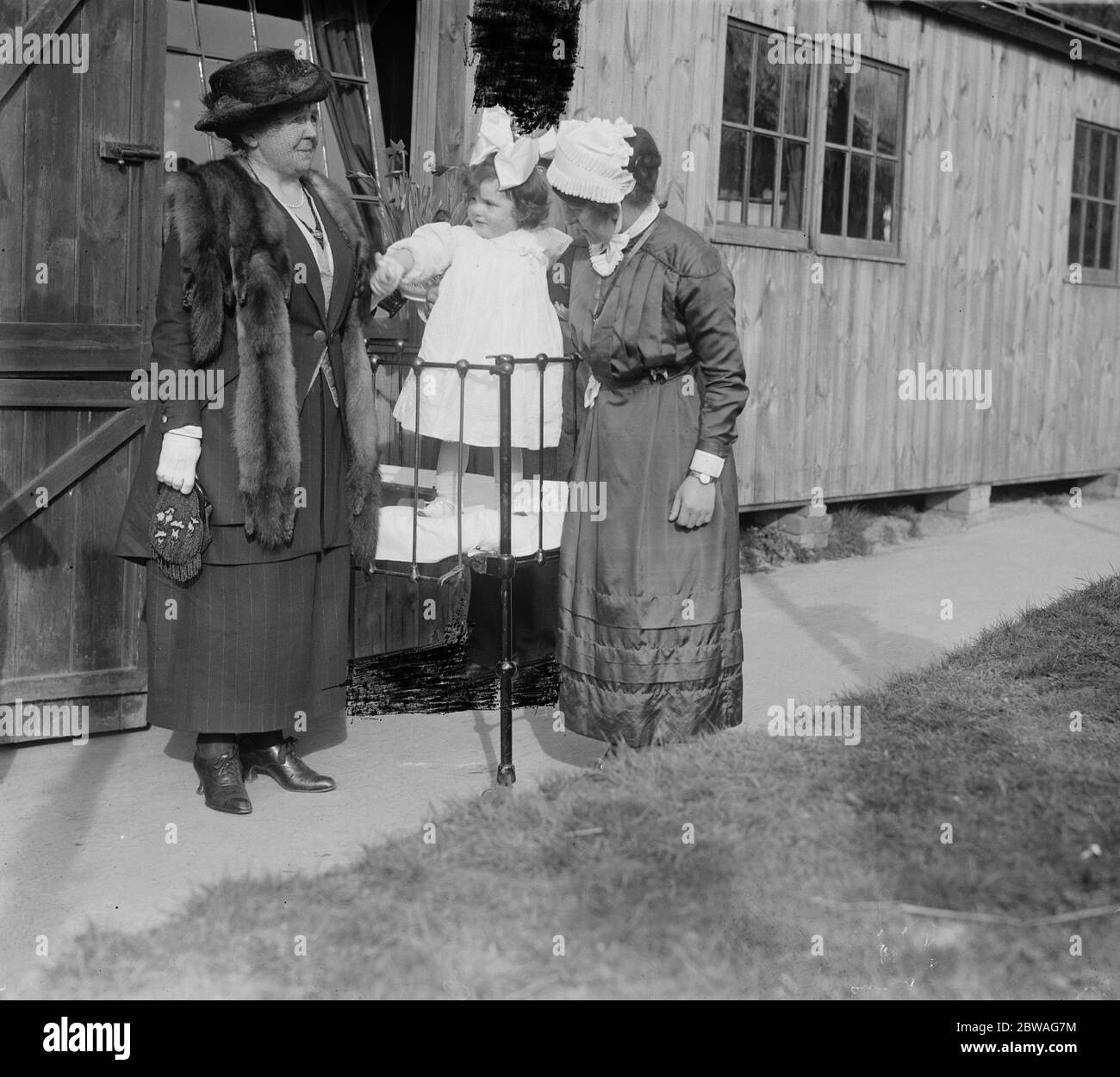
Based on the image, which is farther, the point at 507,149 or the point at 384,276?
the point at 507,149

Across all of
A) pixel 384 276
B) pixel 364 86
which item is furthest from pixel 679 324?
pixel 364 86

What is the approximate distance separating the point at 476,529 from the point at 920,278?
5.39 metres

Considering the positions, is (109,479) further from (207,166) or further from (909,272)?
(909,272)

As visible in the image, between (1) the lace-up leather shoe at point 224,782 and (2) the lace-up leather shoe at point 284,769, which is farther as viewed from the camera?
(2) the lace-up leather shoe at point 284,769

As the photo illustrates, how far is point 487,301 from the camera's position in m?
5.39

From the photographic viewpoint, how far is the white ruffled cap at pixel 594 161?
4.26 metres

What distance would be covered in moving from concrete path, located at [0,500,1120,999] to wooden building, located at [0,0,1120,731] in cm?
56

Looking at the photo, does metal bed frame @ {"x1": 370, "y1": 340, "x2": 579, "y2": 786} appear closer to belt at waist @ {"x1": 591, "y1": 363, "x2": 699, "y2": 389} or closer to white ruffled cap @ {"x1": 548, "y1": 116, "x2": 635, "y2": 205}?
belt at waist @ {"x1": 591, "y1": 363, "x2": 699, "y2": 389}

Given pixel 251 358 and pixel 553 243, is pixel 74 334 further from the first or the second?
pixel 553 243

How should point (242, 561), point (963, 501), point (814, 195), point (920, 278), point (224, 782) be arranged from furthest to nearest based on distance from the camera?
point (963, 501), point (920, 278), point (814, 195), point (224, 782), point (242, 561)

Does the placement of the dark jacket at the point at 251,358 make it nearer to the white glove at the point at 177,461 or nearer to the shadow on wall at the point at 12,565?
the white glove at the point at 177,461

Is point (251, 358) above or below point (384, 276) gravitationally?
below

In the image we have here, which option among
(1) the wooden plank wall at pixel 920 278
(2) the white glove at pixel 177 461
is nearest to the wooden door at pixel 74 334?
(2) the white glove at pixel 177 461
